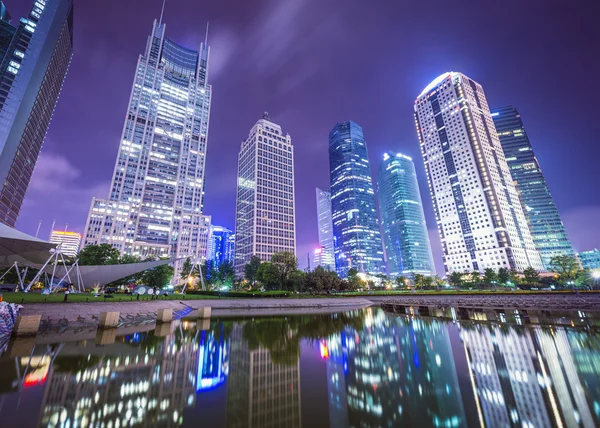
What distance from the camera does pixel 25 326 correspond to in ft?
53.1

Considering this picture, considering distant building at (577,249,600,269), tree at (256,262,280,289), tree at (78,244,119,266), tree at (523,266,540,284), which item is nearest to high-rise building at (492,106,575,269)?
distant building at (577,249,600,269)

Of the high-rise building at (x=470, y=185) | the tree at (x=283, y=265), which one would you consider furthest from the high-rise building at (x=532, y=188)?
the tree at (x=283, y=265)

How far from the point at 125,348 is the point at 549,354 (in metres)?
21.9

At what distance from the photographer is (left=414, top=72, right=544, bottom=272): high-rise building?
11862 cm

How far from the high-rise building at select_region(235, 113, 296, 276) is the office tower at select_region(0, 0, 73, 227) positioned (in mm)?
88320

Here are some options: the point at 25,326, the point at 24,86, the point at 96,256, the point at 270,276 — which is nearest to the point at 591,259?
the point at 270,276

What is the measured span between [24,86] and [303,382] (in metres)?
138

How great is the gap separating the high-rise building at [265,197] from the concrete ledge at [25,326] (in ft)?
332

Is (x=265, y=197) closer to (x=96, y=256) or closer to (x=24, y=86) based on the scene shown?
(x=96, y=256)

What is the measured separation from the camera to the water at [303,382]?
6.47 metres

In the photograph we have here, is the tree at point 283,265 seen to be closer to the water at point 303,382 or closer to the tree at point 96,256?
the tree at point 96,256

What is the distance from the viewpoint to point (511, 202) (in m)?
130

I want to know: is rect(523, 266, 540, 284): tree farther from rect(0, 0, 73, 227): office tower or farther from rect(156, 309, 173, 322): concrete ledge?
rect(0, 0, 73, 227): office tower

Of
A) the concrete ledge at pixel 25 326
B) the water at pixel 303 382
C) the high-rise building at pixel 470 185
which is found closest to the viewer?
the water at pixel 303 382
